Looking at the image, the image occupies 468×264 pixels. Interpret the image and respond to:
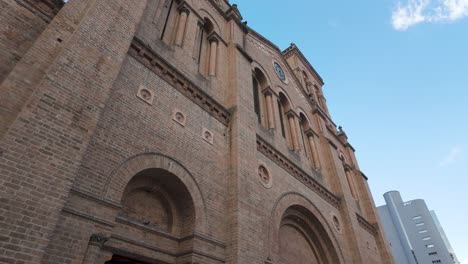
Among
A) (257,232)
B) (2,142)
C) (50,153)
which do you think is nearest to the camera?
(2,142)

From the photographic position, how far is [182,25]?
9.52m

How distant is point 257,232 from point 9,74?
19.3 feet

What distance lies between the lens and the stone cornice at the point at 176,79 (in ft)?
22.8

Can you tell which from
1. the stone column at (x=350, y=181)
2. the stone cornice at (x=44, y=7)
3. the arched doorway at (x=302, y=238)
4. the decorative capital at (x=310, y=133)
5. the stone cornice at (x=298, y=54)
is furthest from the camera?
the stone cornice at (x=298, y=54)

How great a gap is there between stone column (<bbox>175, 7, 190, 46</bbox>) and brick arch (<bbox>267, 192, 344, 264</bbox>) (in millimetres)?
5689

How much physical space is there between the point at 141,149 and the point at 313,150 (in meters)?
10.2

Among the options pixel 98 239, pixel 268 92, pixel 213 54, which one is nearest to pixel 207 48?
pixel 213 54

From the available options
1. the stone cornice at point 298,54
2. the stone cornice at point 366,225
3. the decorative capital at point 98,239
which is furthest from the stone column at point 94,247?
the stone cornice at point 298,54

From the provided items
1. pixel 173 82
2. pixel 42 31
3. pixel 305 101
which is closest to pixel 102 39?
pixel 42 31

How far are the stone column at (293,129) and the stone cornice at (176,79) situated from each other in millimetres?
5002

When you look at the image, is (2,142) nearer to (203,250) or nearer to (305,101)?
(203,250)

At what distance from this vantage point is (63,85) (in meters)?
4.65

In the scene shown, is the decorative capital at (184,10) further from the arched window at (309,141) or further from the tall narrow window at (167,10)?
the arched window at (309,141)

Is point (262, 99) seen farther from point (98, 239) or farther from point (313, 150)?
point (98, 239)
